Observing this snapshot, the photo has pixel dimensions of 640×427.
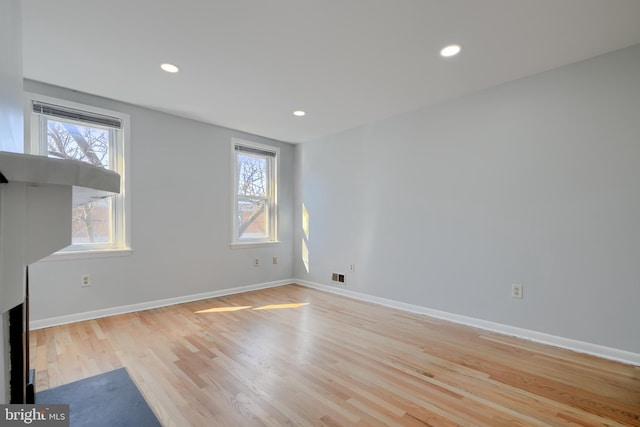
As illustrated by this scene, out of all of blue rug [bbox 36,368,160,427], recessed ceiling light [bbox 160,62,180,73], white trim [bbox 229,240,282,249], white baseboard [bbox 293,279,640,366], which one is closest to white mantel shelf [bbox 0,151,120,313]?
blue rug [bbox 36,368,160,427]

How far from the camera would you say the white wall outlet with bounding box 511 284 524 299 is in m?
2.69

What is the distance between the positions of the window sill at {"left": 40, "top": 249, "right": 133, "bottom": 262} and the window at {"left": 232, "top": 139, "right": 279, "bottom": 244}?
138 cm

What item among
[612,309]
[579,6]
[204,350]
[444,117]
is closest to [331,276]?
[204,350]

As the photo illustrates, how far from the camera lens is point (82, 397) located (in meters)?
1.73

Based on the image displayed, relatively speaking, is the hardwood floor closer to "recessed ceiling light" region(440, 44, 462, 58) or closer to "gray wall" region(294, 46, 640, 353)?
"gray wall" region(294, 46, 640, 353)

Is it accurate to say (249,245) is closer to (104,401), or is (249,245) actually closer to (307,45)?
(104,401)

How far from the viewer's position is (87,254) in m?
3.03

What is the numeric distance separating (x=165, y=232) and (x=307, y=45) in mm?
2702

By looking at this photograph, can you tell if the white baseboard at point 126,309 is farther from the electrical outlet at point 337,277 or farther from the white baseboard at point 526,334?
the white baseboard at point 526,334

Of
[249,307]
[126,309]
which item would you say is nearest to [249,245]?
[249,307]

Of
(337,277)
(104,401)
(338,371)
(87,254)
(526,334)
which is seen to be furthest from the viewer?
(337,277)

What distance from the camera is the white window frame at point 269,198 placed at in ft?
13.9

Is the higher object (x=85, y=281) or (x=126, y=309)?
(x=85, y=281)

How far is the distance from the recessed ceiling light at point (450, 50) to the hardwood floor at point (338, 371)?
2351mm
